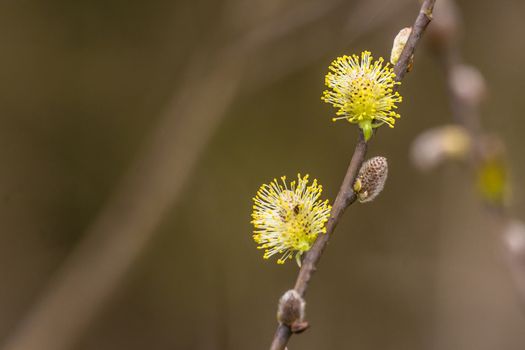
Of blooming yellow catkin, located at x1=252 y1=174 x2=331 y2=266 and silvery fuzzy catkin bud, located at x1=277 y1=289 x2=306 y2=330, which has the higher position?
blooming yellow catkin, located at x1=252 y1=174 x2=331 y2=266

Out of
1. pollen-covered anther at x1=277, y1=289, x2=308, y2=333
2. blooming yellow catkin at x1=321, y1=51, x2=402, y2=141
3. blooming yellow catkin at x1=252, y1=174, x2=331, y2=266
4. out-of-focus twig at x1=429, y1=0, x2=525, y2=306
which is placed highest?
out-of-focus twig at x1=429, y1=0, x2=525, y2=306

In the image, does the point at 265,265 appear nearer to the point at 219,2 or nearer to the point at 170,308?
the point at 170,308

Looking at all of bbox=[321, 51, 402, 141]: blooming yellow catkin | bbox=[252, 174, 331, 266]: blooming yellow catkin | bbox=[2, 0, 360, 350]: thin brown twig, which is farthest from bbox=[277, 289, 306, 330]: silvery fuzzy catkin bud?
bbox=[2, 0, 360, 350]: thin brown twig

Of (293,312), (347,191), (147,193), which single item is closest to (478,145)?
(347,191)

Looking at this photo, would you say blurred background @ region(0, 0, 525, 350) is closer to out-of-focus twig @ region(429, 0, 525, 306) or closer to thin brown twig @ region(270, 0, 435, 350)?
out-of-focus twig @ region(429, 0, 525, 306)

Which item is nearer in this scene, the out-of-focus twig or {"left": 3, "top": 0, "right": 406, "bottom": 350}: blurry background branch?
the out-of-focus twig

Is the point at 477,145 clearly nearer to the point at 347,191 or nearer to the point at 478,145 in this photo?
the point at 478,145
